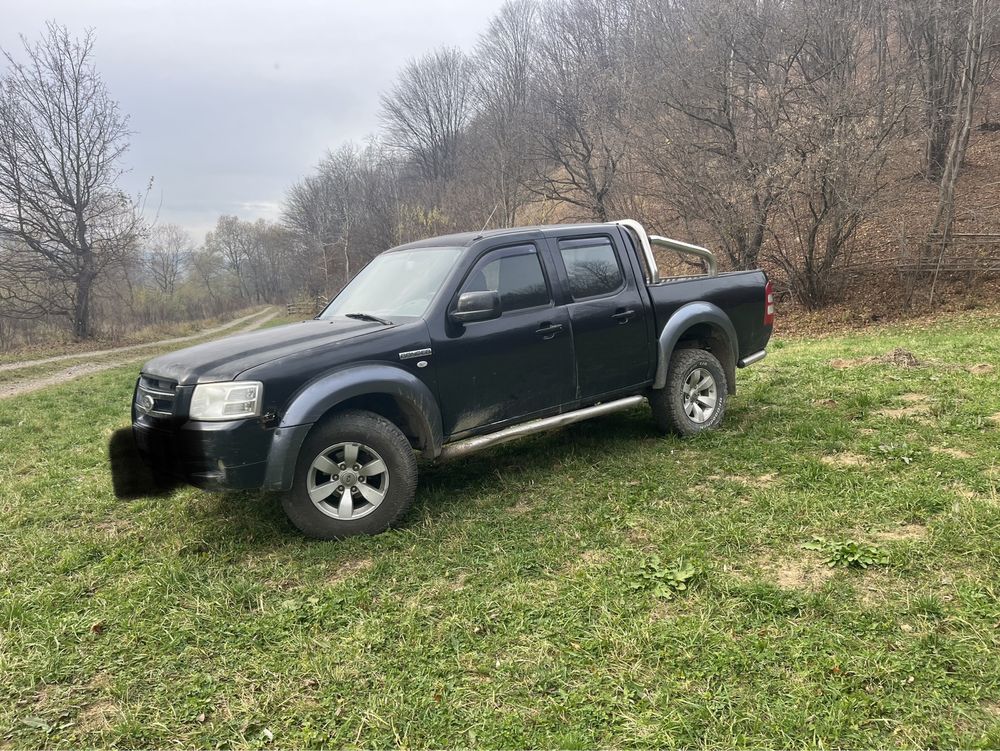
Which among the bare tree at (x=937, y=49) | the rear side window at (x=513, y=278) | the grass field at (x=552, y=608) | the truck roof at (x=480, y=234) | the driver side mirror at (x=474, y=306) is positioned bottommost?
the grass field at (x=552, y=608)

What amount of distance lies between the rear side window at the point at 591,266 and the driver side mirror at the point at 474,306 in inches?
37.1

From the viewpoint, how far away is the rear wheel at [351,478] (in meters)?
3.73

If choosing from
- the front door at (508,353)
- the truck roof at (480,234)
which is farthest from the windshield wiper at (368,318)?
the truck roof at (480,234)

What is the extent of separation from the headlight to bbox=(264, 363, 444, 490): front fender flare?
19cm

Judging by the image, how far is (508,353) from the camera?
14.4 ft

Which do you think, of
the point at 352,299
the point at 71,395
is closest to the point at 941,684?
the point at 352,299

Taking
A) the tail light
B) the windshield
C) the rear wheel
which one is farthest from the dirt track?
the tail light

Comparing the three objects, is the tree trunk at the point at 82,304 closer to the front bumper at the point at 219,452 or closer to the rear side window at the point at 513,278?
the front bumper at the point at 219,452

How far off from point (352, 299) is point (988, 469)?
471 centimetres

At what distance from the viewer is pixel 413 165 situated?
1943 inches

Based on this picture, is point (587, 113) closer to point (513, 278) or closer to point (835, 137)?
point (835, 137)

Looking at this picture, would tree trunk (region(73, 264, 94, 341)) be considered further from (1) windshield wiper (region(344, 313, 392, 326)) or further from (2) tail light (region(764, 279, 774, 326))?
(2) tail light (region(764, 279, 774, 326))

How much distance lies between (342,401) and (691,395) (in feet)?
10.5

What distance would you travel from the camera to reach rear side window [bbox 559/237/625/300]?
4.90 meters
